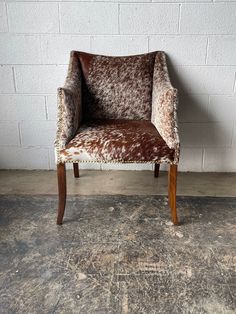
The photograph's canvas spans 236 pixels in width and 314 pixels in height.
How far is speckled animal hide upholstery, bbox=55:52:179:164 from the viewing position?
1548mm

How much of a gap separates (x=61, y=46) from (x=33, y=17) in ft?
0.82

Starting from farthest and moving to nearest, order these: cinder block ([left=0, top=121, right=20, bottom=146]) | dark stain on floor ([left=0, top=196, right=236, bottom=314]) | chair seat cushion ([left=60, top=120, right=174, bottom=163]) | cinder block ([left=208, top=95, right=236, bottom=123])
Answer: cinder block ([left=0, top=121, right=20, bottom=146]) → cinder block ([left=208, top=95, right=236, bottom=123]) → chair seat cushion ([left=60, top=120, right=174, bottom=163]) → dark stain on floor ([left=0, top=196, right=236, bottom=314])

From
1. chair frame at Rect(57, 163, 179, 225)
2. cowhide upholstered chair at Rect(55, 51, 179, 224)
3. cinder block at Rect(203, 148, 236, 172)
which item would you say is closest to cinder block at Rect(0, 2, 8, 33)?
cowhide upholstered chair at Rect(55, 51, 179, 224)

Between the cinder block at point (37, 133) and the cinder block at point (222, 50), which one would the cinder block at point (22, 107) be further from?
the cinder block at point (222, 50)

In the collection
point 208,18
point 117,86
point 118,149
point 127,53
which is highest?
point 208,18

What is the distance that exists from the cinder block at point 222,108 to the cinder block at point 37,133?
117 centimetres

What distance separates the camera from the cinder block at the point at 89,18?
6.57 feet

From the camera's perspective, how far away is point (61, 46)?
2.10 m

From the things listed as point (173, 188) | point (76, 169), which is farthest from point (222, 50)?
point (76, 169)

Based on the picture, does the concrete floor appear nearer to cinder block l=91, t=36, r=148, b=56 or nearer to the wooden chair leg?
the wooden chair leg

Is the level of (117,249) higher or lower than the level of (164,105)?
lower

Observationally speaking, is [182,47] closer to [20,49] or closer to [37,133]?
[20,49]

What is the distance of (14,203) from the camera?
6.19 ft

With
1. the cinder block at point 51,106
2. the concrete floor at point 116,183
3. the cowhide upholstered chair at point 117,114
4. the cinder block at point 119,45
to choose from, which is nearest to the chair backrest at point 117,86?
the cowhide upholstered chair at point 117,114
